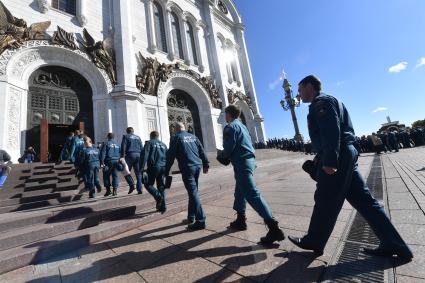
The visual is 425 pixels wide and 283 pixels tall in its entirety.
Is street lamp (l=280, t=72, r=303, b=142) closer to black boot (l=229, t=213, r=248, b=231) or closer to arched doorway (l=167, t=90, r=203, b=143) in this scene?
arched doorway (l=167, t=90, r=203, b=143)

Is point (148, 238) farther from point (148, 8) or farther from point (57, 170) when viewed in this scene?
point (148, 8)

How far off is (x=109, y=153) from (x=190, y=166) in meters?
2.97

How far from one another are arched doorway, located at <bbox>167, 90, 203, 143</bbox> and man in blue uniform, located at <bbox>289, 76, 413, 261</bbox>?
1288 centimetres

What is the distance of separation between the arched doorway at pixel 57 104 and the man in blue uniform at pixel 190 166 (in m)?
8.30

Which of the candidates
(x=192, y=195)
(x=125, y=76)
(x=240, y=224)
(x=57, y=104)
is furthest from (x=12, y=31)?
(x=240, y=224)

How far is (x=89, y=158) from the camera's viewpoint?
16.4 ft

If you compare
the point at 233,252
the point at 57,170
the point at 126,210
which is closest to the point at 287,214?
the point at 233,252

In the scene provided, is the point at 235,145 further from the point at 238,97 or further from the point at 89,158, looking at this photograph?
the point at 238,97

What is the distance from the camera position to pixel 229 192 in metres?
5.61

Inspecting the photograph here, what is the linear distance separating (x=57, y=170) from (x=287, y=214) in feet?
22.8

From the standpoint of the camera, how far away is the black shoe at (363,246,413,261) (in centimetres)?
164

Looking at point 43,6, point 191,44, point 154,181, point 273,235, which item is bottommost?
point 273,235

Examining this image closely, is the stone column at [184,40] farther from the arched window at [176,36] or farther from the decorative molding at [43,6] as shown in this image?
the decorative molding at [43,6]

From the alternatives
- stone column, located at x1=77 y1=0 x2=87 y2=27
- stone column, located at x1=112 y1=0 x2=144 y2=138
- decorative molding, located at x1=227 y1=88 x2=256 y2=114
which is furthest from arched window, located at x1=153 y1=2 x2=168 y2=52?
decorative molding, located at x1=227 y1=88 x2=256 y2=114
